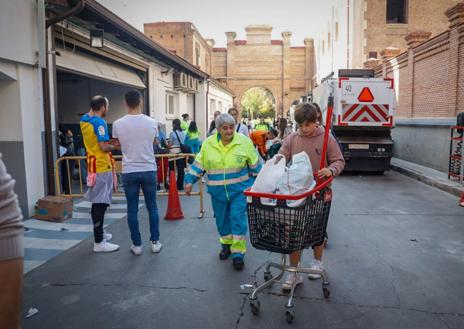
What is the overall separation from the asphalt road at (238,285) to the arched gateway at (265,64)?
37835 mm

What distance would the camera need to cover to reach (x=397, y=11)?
29219 mm

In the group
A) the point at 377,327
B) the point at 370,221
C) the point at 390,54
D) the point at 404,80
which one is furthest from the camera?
the point at 390,54

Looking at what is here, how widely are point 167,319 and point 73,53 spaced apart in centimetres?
729

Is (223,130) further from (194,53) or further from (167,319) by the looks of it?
(194,53)

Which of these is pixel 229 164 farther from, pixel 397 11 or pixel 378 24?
pixel 397 11

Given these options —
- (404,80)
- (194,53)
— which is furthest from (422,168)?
(194,53)

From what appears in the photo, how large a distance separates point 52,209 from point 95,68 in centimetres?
418

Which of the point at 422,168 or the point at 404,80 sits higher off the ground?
the point at 404,80

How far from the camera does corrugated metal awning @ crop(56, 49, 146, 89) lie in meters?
8.59

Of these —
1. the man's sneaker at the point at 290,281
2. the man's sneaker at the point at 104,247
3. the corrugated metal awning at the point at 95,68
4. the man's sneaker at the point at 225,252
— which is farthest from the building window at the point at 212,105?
the man's sneaker at the point at 290,281

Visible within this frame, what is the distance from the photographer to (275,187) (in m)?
3.50

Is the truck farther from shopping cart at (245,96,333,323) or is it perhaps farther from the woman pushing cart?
shopping cart at (245,96,333,323)

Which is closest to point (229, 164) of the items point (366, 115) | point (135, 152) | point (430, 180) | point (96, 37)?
point (135, 152)

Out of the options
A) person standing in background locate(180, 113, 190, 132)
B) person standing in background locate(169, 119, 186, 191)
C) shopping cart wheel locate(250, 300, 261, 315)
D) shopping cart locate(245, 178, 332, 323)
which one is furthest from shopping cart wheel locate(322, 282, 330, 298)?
person standing in background locate(180, 113, 190, 132)
